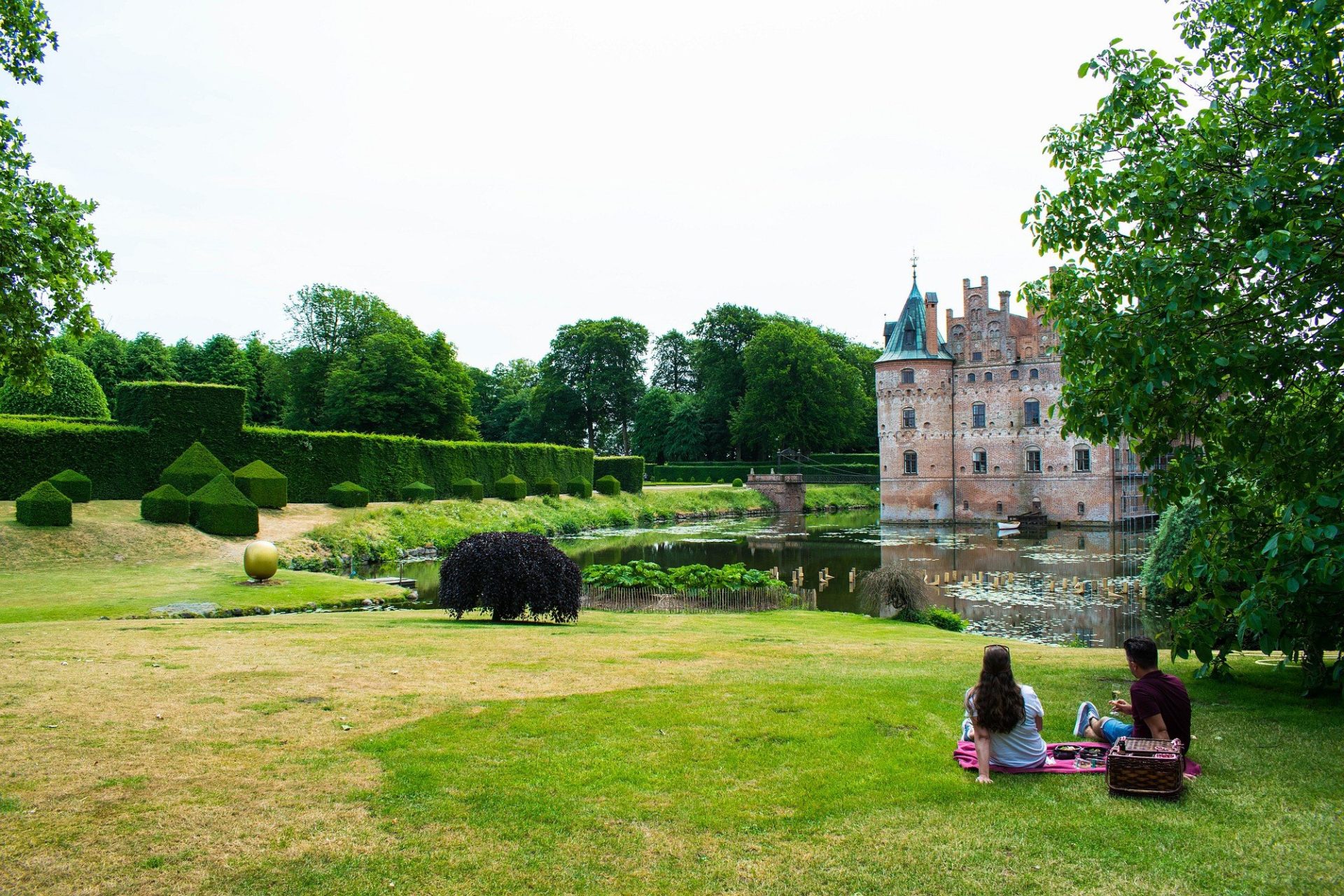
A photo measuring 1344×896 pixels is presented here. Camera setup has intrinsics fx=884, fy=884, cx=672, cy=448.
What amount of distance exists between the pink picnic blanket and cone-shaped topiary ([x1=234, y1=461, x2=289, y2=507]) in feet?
82.4

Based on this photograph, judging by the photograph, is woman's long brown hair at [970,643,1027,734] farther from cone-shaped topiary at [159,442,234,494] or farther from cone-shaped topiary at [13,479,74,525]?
cone-shaped topiary at [159,442,234,494]

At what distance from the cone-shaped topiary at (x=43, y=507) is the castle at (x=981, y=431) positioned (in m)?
35.5

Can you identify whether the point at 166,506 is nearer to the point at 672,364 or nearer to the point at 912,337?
the point at 912,337

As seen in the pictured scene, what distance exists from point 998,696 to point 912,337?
41846 millimetres

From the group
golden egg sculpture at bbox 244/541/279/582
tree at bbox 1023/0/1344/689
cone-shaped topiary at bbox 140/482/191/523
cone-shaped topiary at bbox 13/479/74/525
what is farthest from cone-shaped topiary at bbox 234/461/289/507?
tree at bbox 1023/0/1344/689

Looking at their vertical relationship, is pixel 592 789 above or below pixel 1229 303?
below

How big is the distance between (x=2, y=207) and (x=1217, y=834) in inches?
378

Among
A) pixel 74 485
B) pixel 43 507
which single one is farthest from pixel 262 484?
pixel 43 507

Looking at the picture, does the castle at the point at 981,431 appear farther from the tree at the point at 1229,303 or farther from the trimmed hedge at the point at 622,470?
the tree at the point at 1229,303

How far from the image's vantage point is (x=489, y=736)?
19.2 feet

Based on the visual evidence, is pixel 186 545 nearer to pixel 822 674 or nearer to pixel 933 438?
pixel 822 674

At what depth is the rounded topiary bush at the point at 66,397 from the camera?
34406mm

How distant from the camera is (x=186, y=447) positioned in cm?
2583

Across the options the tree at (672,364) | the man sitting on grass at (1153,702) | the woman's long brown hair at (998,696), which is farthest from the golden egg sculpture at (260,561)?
the tree at (672,364)
